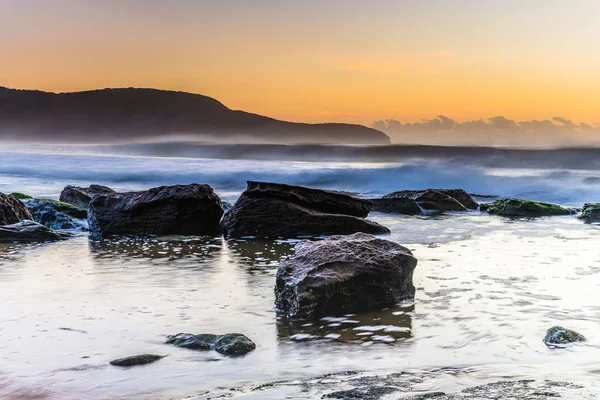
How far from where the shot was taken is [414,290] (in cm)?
683

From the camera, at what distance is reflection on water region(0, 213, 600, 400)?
453 cm

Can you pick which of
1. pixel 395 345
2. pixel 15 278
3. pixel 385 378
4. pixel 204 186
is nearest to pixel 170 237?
pixel 204 186

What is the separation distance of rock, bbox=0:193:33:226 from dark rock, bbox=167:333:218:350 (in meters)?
7.23

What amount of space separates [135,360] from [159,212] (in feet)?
25.0

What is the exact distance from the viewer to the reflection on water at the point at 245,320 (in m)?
4.53

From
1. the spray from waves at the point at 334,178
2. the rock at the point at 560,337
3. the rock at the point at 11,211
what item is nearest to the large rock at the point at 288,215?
the rock at the point at 11,211

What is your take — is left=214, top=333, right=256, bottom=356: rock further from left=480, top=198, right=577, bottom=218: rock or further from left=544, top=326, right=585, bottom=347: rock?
left=480, top=198, right=577, bottom=218: rock

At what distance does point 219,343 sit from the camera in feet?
16.5

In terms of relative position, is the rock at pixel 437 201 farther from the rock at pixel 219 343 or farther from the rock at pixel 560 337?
the rock at pixel 219 343

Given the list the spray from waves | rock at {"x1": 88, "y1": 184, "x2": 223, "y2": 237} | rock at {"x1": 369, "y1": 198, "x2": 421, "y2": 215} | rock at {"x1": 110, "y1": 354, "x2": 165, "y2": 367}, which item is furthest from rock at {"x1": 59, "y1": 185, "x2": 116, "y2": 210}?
rock at {"x1": 110, "y1": 354, "x2": 165, "y2": 367}

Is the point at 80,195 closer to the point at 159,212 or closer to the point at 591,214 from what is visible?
the point at 159,212

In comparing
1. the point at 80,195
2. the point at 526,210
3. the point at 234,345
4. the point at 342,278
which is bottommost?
the point at 526,210

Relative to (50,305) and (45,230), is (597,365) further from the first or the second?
(45,230)

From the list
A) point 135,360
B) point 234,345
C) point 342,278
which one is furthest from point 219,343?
point 342,278
